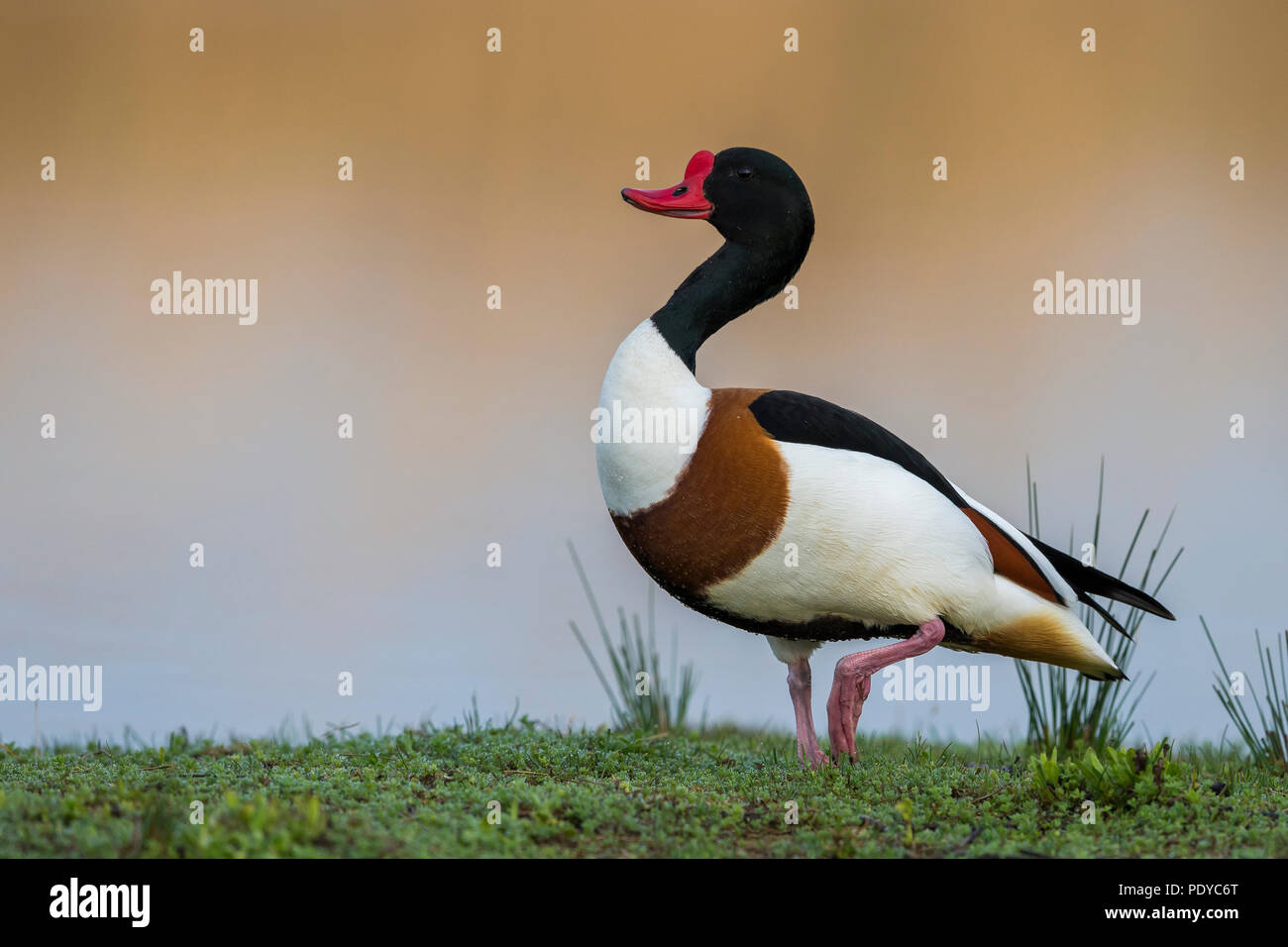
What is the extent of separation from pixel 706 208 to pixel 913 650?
206 cm

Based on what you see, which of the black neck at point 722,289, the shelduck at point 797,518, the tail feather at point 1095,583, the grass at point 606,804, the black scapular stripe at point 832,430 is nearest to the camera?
the grass at point 606,804

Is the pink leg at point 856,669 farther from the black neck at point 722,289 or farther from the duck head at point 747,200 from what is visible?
the duck head at point 747,200

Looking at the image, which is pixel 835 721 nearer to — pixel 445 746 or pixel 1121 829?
pixel 1121 829

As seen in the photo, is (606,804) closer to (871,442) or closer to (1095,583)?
(871,442)

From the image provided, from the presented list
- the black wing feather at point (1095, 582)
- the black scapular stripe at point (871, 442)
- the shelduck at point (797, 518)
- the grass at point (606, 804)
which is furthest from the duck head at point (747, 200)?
the grass at point (606, 804)

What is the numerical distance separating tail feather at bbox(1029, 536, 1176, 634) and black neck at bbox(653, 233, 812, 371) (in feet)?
5.13

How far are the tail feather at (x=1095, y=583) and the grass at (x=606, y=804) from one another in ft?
2.28

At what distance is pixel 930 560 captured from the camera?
4621mm

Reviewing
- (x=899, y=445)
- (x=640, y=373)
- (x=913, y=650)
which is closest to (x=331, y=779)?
(x=640, y=373)

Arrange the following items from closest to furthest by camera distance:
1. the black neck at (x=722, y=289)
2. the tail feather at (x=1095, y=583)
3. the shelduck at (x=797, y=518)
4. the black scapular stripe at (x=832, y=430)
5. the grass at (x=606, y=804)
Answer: the grass at (x=606, y=804) < the shelduck at (x=797, y=518) < the black scapular stripe at (x=832, y=430) < the black neck at (x=722, y=289) < the tail feather at (x=1095, y=583)

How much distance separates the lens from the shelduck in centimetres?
453

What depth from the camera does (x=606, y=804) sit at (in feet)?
13.2

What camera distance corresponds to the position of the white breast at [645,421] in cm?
457

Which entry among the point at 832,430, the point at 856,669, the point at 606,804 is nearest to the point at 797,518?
the point at 832,430
